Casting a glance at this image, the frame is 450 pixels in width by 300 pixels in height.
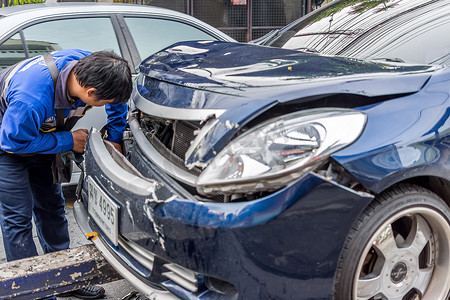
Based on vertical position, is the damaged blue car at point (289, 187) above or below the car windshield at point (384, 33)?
below

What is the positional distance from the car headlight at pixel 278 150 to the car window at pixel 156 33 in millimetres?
2498

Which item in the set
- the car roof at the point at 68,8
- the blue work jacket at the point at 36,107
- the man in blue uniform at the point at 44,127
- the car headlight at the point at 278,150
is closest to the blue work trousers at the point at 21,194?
the man in blue uniform at the point at 44,127

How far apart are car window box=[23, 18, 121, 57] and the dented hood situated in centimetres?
155

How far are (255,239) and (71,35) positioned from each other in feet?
9.34

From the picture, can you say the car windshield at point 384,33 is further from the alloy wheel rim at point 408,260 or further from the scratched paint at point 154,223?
the scratched paint at point 154,223

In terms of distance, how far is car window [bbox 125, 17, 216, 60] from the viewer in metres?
4.29

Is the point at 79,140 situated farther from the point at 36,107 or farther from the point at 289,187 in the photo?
the point at 289,187

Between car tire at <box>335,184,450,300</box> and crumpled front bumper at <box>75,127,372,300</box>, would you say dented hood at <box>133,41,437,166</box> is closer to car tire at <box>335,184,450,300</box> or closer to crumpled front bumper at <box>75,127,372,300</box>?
crumpled front bumper at <box>75,127,372,300</box>

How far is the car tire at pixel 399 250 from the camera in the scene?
1920mm

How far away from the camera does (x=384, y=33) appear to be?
2895 millimetres

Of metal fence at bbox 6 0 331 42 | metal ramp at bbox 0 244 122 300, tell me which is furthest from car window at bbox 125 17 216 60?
metal fence at bbox 6 0 331 42

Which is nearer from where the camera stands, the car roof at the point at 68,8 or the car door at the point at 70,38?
the car door at the point at 70,38

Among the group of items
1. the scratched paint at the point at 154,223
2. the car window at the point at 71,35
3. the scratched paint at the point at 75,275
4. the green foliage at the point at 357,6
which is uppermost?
the green foliage at the point at 357,6

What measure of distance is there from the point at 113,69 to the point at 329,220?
3.96ft
